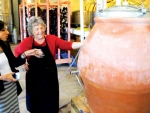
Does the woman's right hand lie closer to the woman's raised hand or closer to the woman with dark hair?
the woman with dark hair

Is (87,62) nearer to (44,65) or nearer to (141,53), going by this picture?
(141,53)

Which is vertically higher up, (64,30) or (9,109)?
(64,30)

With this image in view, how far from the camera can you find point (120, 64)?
104cm

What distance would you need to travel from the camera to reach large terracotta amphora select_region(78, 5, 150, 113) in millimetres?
1031

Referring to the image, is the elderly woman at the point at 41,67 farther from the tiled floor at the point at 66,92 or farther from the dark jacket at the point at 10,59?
the tiled floor at the point at 66,92

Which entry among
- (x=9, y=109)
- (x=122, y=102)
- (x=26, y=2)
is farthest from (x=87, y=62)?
(x=26, y=2)

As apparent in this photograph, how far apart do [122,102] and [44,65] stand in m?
0.88

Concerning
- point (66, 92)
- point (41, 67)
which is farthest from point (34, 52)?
point (66, 92)

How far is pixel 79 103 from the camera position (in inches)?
71.9

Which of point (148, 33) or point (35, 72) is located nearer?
point (148, 33)

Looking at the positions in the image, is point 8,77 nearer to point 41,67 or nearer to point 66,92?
point 41,67

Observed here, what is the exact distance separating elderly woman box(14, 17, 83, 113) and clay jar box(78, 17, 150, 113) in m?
0.67

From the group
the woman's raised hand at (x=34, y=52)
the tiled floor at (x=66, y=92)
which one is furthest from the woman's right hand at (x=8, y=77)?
the tiled floor at (x=66, y=92)

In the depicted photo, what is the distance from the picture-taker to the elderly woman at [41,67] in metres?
1.76
